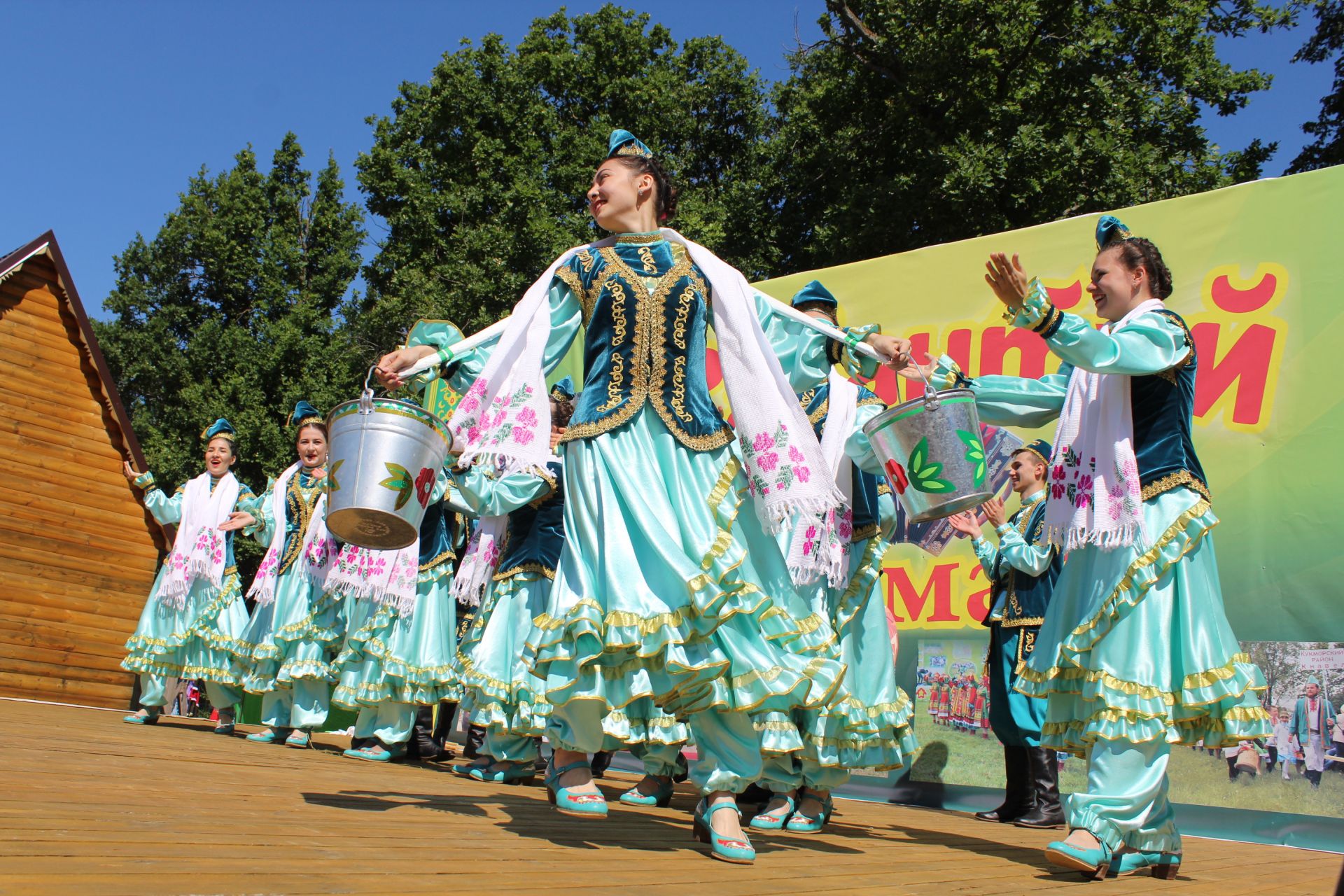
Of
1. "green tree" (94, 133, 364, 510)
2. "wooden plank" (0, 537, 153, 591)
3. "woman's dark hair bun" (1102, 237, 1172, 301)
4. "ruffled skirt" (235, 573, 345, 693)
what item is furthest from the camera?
"green tree" (94, 133, 364, 510)

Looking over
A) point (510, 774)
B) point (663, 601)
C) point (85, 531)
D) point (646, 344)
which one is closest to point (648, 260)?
point (646, 344)

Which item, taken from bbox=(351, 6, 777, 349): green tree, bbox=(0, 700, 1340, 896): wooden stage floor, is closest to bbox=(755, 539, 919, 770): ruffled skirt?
bbox=(0, 700, 1340, 896): wooden stage floor

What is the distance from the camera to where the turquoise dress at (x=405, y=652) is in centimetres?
663

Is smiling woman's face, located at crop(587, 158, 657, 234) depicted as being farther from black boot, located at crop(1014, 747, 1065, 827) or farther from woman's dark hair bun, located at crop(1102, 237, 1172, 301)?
black boot, located at crop(1014, 747, 1065, 827)

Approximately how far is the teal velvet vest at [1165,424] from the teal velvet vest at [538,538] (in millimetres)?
3075

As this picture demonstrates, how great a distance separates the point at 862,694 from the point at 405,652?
3.14 metres

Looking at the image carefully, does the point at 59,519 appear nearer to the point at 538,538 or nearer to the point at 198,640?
the point at 198,640

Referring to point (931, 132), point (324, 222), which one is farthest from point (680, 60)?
point (324, 222)

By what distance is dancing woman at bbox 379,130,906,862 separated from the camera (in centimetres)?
314

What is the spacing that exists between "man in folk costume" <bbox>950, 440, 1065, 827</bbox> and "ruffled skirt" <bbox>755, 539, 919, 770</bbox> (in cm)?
100

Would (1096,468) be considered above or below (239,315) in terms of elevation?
below

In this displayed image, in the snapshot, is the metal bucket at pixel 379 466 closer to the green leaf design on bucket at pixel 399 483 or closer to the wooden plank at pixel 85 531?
the green leaf design on bucket at pixel 399 483

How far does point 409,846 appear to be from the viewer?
2.70 metres

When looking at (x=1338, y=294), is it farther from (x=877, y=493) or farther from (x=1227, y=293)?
Result: (x=877, y=493)
